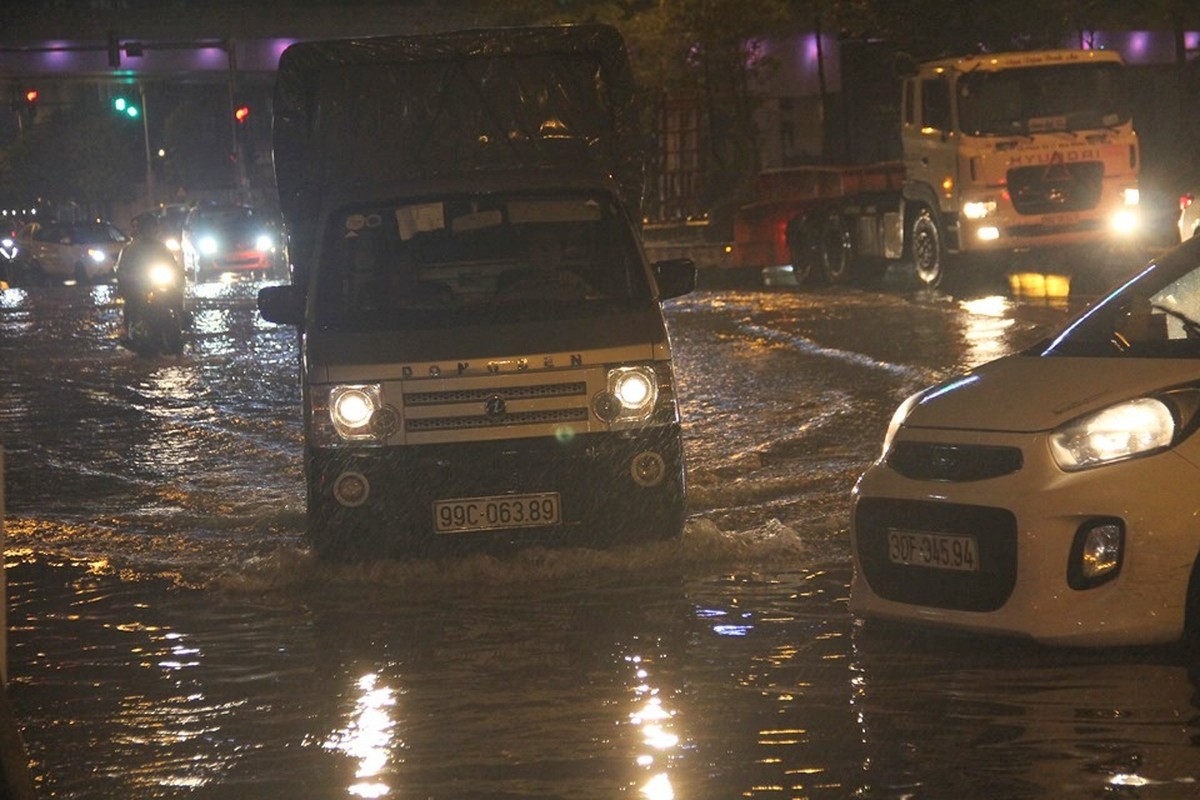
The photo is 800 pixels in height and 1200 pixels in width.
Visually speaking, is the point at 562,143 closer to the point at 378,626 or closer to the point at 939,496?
the point at 378,626

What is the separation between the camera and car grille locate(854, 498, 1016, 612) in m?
6.56

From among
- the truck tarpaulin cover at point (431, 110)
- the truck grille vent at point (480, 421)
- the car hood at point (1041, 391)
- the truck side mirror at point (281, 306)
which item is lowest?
the truck grille vent at point (480, 421)

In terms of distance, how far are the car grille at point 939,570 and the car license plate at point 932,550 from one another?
2 cm

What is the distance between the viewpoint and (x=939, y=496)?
6.75 m

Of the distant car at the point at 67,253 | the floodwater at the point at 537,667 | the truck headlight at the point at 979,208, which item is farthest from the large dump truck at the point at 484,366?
the distant car at the point at 67,253

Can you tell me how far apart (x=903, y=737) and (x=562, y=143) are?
7.02 m

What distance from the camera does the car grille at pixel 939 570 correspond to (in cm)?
656

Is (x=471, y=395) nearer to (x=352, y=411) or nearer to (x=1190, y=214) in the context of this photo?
(x=352, y=411)

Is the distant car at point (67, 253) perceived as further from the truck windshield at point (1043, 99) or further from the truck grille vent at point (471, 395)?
the truck grille vent at point (471, 395)

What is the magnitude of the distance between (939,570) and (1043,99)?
699 inches

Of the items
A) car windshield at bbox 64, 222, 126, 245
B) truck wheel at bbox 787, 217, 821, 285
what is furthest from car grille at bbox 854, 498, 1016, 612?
car windshield at bbox 64, 222, 126, 245

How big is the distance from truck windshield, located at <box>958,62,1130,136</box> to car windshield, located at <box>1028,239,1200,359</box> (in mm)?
16027

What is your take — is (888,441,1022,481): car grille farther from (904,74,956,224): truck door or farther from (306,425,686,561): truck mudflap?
(904,74,956,224): truck door

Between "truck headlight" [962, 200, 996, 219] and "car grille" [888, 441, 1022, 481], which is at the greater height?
"truck headlight" [962, 200, 996, 219]
